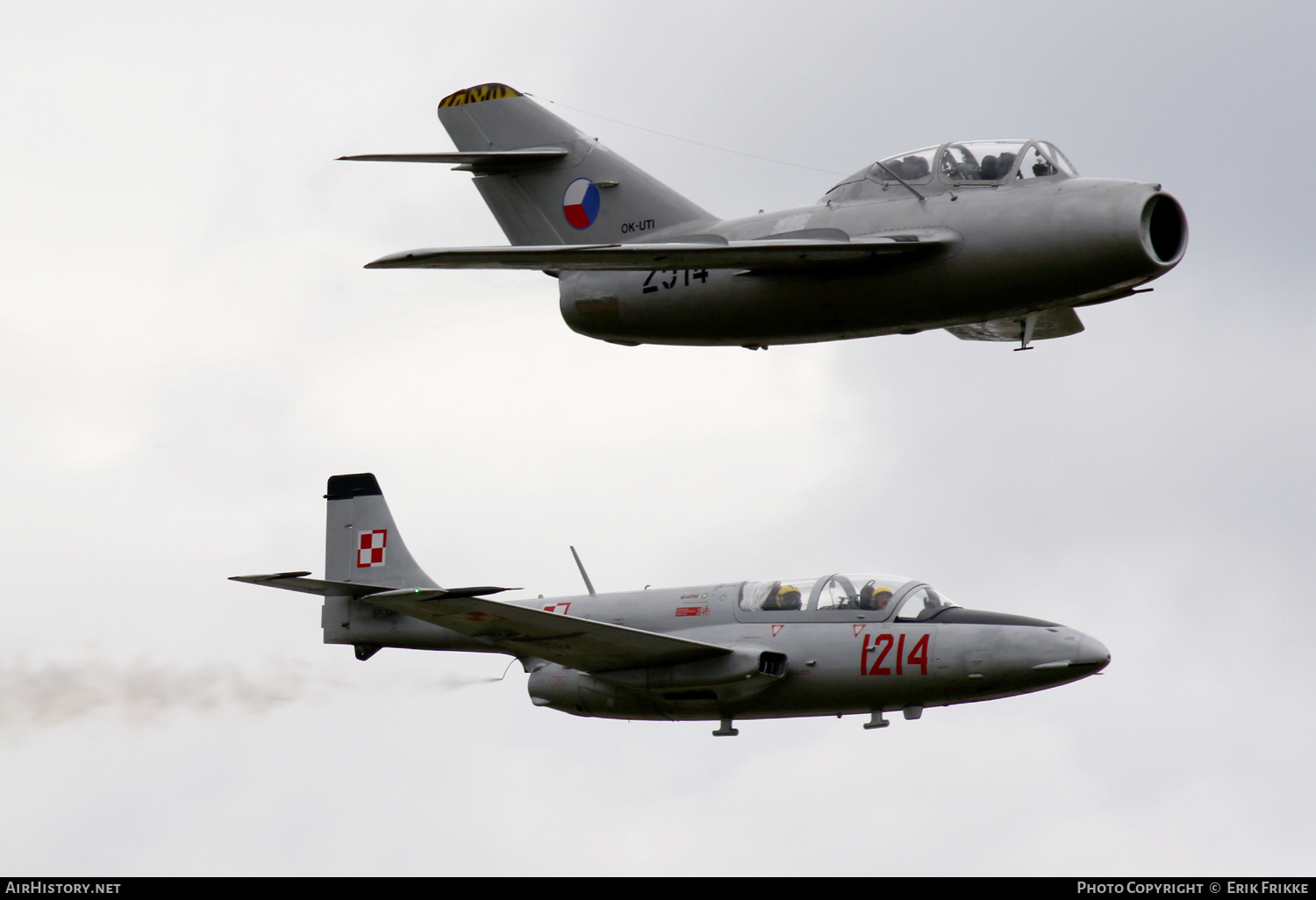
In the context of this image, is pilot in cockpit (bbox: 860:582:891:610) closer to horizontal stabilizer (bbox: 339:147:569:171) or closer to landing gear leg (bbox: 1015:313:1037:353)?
landing gear leg (bbox: 1015:313:1037:353)

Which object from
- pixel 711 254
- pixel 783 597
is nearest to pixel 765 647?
pixel 783 597

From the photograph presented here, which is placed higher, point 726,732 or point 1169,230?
point 1169,230

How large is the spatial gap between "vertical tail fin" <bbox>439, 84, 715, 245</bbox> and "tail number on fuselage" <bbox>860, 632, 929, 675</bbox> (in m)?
6.88

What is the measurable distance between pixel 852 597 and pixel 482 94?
386 inches

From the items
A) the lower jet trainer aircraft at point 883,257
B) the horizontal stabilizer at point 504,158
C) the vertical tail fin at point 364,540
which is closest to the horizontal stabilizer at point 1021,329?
the lower jet trainer aircraft at point 883,257

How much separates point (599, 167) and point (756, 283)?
4699 millimetres

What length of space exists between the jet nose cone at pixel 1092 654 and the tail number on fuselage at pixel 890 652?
7.34 feet

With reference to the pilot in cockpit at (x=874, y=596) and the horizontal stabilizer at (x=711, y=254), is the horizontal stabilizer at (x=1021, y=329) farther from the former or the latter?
the pilot in cockpit at (x=874, y=596)

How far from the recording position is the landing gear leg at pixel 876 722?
85.0ft

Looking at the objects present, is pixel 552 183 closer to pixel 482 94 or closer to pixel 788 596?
pixel 482 94

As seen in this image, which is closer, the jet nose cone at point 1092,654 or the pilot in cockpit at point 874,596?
the jet nose cone at point 1092,654

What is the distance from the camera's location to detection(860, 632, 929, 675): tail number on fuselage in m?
25.6

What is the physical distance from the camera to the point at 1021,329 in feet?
80.1
